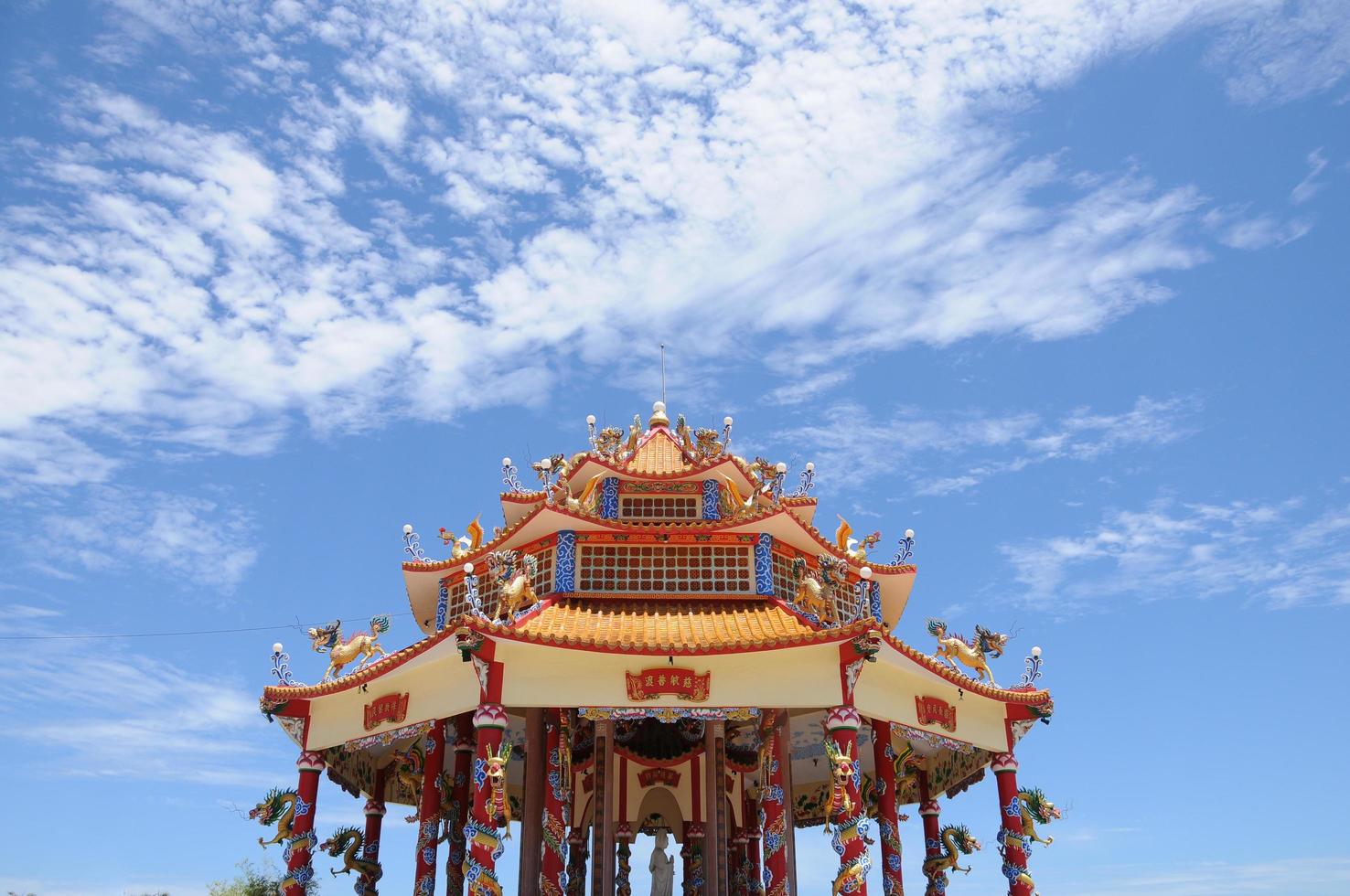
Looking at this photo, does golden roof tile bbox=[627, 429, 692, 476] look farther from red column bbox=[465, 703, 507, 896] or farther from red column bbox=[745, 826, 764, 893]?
red column bbox=[745, 826, 764, 893]

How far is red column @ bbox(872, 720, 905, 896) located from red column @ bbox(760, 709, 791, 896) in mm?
2025

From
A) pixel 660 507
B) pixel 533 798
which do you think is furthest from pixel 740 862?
pixel 660 507

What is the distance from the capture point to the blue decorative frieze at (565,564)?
20156mm

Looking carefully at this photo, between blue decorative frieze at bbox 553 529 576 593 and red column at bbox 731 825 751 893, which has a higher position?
blue decorative frieze at bbox 553 529 576 593

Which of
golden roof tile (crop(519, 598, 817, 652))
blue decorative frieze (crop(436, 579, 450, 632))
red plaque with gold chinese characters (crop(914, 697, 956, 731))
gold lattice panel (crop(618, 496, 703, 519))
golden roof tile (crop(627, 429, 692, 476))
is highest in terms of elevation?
golden roof tile (crop(627, 429, 692, 476))

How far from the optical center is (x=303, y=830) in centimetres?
1914

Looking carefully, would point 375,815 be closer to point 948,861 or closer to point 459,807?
point 459,807

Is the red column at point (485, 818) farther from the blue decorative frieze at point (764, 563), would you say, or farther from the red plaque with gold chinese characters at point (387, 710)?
the blue decorative frieze at point (764, 563)

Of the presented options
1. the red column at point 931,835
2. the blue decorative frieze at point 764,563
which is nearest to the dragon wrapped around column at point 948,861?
the red column at point 931,835

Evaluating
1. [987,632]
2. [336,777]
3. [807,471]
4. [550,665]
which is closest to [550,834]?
[550,665]

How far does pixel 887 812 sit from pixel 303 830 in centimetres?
1112

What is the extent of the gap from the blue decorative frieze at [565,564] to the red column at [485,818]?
3.76 meters

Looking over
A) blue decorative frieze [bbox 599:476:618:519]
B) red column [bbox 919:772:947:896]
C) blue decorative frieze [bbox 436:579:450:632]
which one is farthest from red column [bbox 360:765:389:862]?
red column [bbox 919:772:947:896]

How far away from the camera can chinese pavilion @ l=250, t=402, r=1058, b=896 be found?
56.3ft
